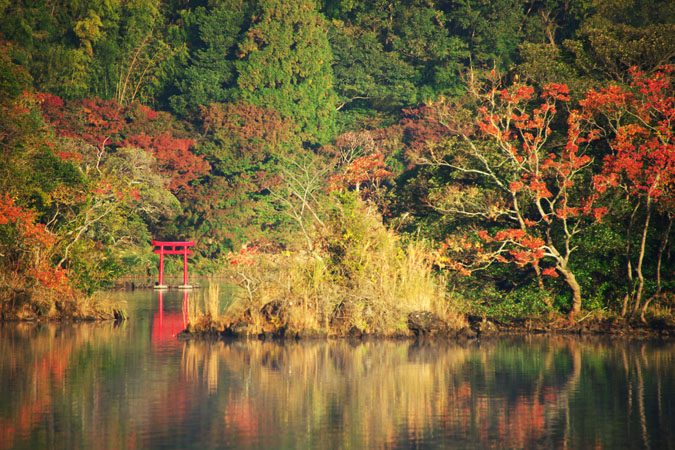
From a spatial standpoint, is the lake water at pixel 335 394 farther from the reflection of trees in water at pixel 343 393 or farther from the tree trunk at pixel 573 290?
the tree trunk at pixel 573 290

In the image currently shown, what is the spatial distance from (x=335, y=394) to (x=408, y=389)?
1.45 m

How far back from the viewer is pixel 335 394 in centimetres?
1666

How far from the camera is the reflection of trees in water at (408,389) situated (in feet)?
44.0

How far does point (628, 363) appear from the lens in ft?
64.8

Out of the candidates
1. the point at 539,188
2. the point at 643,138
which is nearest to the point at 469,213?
the point at 539,188

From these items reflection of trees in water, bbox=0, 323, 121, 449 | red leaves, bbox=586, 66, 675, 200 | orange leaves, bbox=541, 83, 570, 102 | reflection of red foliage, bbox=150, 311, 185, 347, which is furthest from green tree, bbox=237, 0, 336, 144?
red leaves, bbox=586, 66, 675, 200

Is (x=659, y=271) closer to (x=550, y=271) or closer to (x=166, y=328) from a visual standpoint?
(x=550, y=271)

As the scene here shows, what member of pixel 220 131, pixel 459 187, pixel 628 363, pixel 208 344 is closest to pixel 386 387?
pixel 628 363

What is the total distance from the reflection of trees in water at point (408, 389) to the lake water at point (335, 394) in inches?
1.4

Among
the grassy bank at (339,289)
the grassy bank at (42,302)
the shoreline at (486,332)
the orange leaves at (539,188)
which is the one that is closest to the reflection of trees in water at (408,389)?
the shoreline at (486,332)

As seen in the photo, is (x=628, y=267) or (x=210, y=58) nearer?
(x=628, y=267)

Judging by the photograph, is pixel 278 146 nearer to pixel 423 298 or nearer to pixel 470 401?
pixel 423 298

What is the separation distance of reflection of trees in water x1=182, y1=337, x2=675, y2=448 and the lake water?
4 cm

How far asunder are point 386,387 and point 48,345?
10470mm
